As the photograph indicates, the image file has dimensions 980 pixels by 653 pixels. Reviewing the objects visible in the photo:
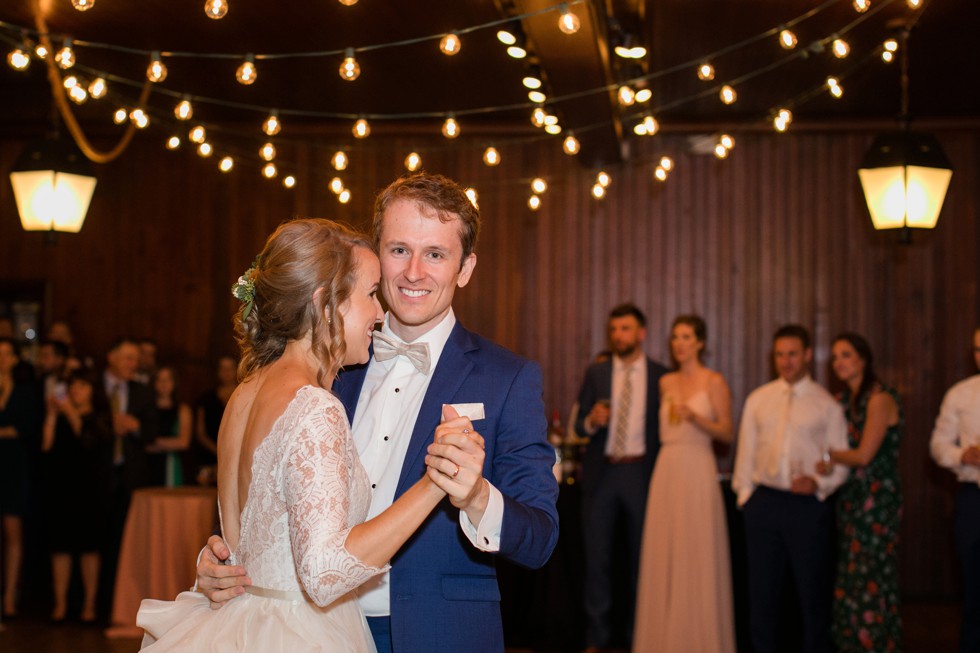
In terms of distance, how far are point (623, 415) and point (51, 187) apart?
11.1ft

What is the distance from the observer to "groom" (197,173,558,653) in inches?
83.1

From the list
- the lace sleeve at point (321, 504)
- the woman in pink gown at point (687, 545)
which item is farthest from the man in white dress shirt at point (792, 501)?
the lace sleeve at point (321, 504)

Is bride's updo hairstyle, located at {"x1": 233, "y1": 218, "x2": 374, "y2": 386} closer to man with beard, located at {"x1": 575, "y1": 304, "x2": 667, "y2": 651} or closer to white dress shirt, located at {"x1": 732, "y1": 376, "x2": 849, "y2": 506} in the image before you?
white dress shirt, located at {"x1": 732, "y1": 376, "x2": 849, "y2": 506}

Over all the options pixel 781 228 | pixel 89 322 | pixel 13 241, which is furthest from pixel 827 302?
pixel 13 241

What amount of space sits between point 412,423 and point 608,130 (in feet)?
14.7

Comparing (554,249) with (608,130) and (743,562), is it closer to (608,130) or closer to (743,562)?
(608,130)

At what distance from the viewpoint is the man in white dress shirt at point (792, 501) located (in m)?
5.50

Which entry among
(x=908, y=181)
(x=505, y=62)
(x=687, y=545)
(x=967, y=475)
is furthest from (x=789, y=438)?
(x=505, y=62)

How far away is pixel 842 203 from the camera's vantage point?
26.3ft

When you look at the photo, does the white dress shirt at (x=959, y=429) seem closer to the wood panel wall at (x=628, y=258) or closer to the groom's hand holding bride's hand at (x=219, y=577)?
the wood panel wall at (x=628, y=258)

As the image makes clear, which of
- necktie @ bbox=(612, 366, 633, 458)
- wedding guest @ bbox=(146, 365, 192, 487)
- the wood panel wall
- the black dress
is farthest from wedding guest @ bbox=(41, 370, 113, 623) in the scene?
necktie @ bbox=(612, 366, 633, 458)

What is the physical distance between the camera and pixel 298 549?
5.95 feet

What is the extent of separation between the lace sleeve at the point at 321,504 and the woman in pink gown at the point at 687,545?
12.7ft

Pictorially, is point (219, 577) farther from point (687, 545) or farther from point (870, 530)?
point (870, 530)
